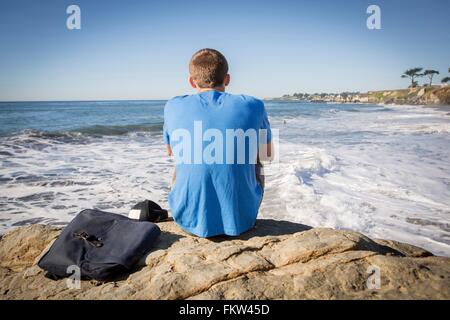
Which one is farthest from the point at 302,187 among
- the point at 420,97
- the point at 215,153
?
the point at 420,97

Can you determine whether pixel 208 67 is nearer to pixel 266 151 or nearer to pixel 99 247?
pixel 266 151

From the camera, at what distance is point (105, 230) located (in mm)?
2381

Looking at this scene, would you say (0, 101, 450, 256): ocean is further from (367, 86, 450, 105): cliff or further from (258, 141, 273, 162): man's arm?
(367, 86, 450, 105): cliff

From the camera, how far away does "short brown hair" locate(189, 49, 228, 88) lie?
230cm

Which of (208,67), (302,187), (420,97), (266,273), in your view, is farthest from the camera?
(420,97)

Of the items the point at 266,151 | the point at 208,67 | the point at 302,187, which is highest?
the point at 208,67

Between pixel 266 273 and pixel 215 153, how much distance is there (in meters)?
0.96

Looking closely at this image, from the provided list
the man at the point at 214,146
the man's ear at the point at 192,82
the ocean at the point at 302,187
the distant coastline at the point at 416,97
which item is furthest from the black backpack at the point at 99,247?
the distant coastline at the point at 416,97

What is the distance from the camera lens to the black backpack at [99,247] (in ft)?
6.78

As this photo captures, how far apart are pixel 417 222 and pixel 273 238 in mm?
3763

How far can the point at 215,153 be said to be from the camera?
2.19 meters

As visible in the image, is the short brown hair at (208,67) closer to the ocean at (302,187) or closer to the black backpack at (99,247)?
the black backpack at (99,247)

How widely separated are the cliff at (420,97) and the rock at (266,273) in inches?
2503

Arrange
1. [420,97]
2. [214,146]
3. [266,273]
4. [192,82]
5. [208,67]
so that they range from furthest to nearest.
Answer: [420,97] → [192,82] → [208,67] → [214,146] → [266,273]
